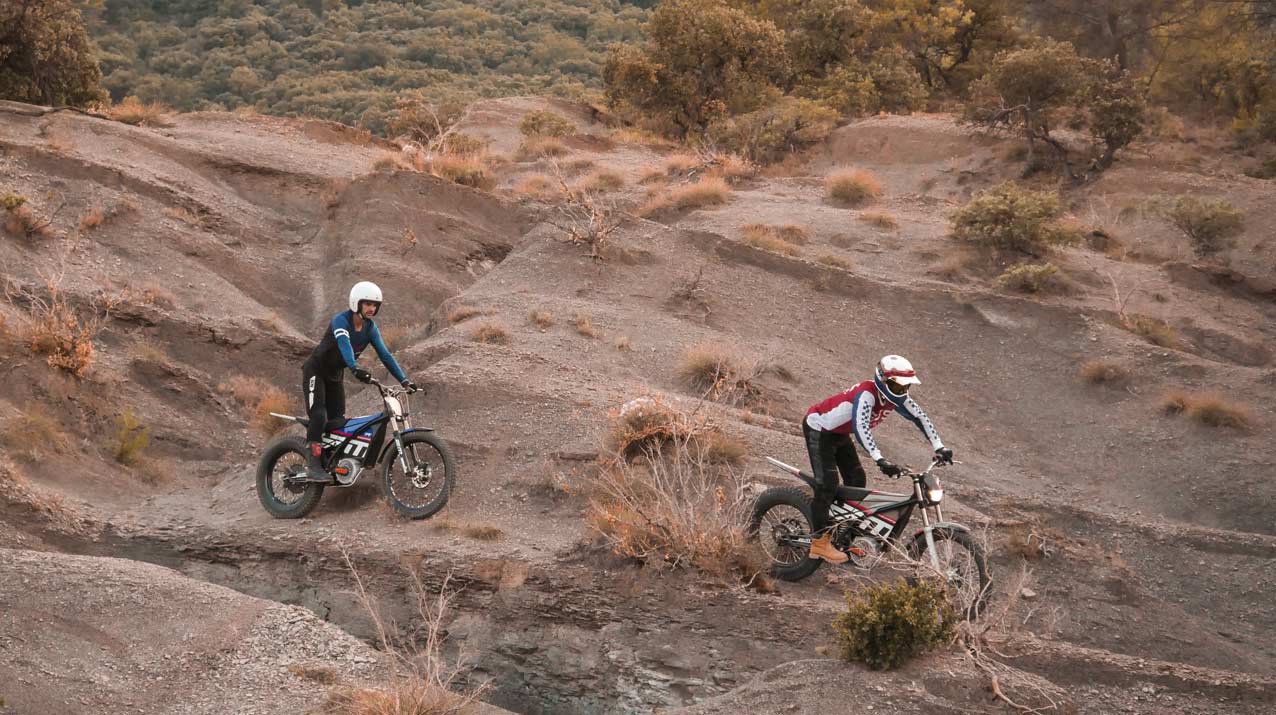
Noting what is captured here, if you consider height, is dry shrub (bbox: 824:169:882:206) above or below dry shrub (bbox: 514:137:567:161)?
below

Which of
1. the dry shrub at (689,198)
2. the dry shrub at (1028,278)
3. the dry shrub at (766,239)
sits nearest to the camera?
the dry shrub at (1028,278)

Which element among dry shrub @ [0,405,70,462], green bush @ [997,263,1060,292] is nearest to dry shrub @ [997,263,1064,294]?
green bush @ [997,263,1060,292]

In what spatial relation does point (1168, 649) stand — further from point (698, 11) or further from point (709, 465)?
point (698, 11)

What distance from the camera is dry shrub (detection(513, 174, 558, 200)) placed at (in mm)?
24016

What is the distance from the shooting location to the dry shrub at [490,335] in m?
15.6

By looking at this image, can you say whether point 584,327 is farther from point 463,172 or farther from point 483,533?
point 463,172

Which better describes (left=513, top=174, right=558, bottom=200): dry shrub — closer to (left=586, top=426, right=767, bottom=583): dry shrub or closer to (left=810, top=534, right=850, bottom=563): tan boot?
(left=586, top=426, right=767, bottom=583): dry shrub

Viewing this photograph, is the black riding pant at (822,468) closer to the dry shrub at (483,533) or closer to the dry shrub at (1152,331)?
the dry shrub at (483,533)

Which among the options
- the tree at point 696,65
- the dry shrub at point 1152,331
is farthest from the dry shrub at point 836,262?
the tree at point 696,65

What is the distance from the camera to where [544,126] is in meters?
33.2

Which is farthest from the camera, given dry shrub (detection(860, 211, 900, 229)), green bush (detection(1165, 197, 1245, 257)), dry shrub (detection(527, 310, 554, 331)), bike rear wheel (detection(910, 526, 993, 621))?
green bush (detection(1165, 197, 1245, 257))

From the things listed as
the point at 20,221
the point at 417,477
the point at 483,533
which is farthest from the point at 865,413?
the point at 20,221

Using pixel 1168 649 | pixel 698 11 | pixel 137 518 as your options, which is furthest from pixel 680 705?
pixel 698 11

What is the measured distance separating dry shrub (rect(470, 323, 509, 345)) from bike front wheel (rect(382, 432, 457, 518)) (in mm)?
3964
